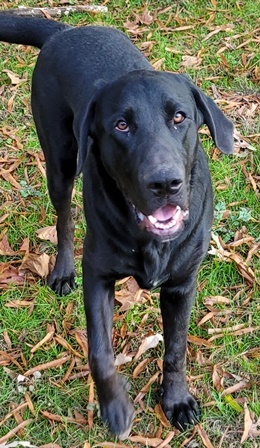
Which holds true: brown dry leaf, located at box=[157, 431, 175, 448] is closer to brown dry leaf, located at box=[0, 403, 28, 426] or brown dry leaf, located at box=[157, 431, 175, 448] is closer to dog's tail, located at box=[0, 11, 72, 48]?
brown dry leaf, located at box=[0, 403, 28, 426]

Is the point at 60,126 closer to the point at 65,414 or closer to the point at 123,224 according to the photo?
the point at 123,224

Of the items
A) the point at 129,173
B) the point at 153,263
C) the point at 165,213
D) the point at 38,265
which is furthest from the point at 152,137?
the point at 38,265

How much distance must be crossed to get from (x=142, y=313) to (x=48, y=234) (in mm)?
860

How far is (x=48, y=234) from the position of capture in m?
4.62

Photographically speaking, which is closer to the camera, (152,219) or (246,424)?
(152,219)

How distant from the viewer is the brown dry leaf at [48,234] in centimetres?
460

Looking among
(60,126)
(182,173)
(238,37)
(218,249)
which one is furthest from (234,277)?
(238,37)

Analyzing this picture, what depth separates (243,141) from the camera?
5.18m

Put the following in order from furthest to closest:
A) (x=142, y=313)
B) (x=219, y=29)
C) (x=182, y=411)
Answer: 1. (x=219, y=29)
2. (x=142, y=313)
3. (x=182, y=411)

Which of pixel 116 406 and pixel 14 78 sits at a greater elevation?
pixel 116 406

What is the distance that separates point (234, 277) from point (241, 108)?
5.44 feet

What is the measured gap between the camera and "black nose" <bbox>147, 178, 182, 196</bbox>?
8.76 feet

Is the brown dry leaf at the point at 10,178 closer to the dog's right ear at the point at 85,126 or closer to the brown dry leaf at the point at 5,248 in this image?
the brown dry leaf at the point at 5,248

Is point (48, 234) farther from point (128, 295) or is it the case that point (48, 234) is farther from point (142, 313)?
point (142, 313)
